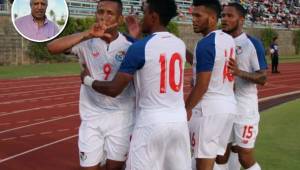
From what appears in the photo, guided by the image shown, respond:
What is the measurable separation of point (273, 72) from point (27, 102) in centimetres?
1541

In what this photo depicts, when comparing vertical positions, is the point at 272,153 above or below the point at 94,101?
below

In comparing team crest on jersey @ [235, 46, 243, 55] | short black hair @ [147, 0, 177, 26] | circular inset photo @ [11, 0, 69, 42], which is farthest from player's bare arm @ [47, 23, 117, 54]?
team crest on jersey @ [235, 46, 243, 55]

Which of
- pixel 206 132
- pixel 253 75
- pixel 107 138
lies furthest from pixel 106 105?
pixel 253 75

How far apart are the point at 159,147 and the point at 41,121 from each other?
821cm

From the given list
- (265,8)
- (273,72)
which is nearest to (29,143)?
(273,72)

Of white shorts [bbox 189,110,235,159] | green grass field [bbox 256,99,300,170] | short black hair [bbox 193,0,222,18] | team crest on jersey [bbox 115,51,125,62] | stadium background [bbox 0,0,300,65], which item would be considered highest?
short black hair [bbox 193,0,222,18]

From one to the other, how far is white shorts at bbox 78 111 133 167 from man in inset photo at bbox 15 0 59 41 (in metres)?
1.80

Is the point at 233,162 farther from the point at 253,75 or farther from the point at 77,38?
the point at 77,38

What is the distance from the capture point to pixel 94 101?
522 cm

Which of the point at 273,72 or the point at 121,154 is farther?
the point at 273,72

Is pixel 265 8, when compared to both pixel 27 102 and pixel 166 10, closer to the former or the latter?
pixel 27 102

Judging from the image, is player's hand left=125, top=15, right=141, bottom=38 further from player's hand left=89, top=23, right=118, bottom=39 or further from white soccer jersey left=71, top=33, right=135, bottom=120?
player's hand left=89, top=23, right=118, bottom=39

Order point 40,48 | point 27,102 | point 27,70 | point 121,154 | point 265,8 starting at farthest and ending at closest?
point 265,8
point 40,48
point 27,70
point 27,102
point 121,154

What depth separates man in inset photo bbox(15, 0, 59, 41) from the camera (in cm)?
326
